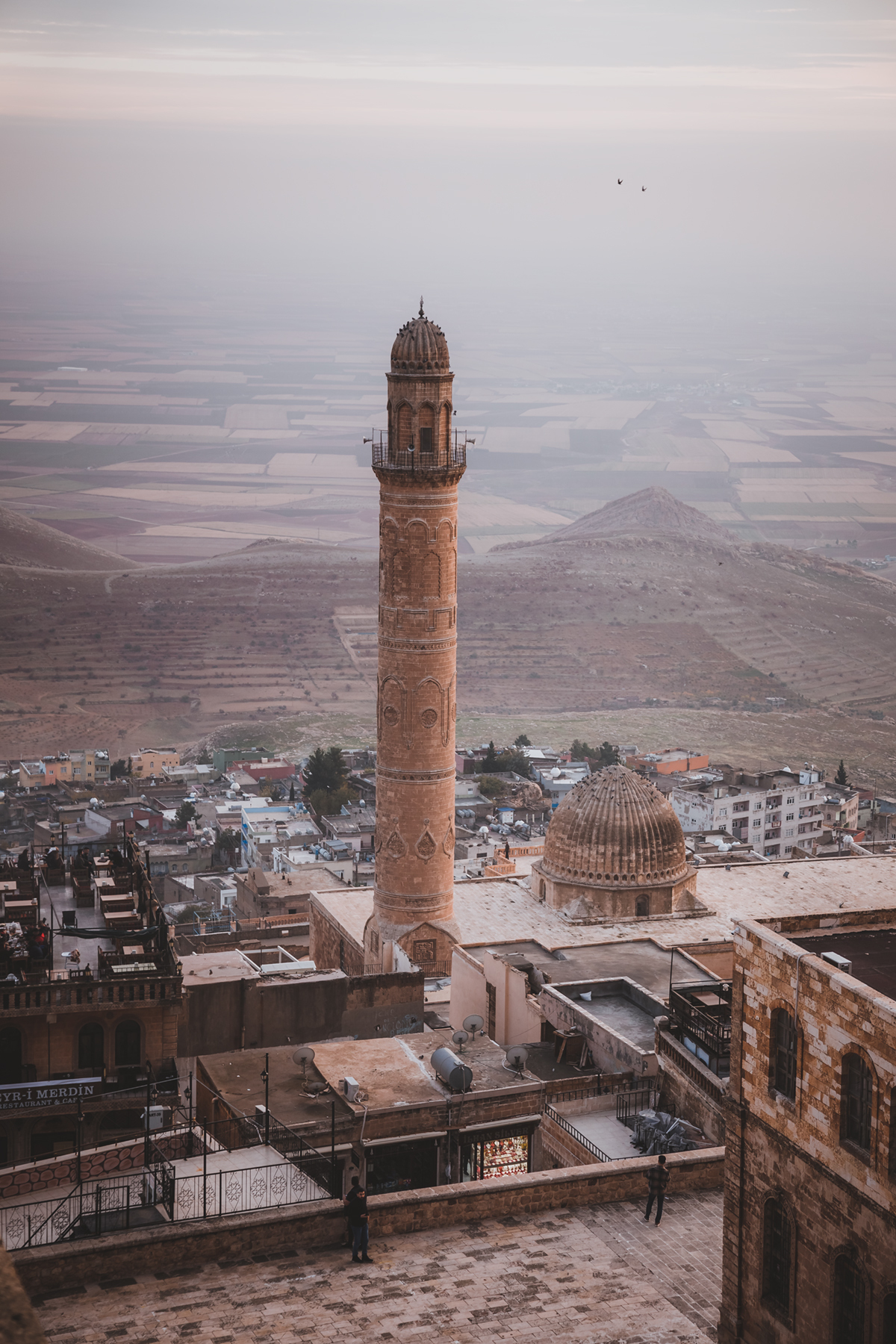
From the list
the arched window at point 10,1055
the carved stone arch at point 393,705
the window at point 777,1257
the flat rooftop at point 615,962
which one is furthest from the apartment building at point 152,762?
the window at point 777,1257

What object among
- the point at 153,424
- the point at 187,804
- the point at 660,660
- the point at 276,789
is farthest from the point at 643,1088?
the point at 153,424

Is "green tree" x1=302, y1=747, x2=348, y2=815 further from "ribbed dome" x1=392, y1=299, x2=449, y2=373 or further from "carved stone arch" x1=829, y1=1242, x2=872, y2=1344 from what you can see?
"carved stone arch" x1=829, y1=1242, x2=872, y2=1344

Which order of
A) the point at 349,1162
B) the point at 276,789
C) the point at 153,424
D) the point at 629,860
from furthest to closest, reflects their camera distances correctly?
1. the point at 153,424
2. the point at 276,789
3. the point at 629,860
4. the point at 349,1162

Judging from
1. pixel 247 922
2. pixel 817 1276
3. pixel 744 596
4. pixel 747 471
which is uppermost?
pixel 747 471

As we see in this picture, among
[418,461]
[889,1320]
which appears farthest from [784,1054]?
[418,461]

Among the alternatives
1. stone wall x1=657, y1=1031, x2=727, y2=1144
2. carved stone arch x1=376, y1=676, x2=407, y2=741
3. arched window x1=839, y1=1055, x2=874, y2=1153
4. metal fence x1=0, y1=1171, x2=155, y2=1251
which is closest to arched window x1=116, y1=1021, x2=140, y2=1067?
metal fence x1=0, y1=1171, x2=155, y2=1251

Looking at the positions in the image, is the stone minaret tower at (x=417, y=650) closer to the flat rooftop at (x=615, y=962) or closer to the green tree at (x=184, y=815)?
the flat rooftop at (x=615, y=962)

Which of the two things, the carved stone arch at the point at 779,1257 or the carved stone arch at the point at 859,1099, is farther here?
the carved stone arch at the point at 779,1257

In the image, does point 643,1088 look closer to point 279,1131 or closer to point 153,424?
point 279,1131
